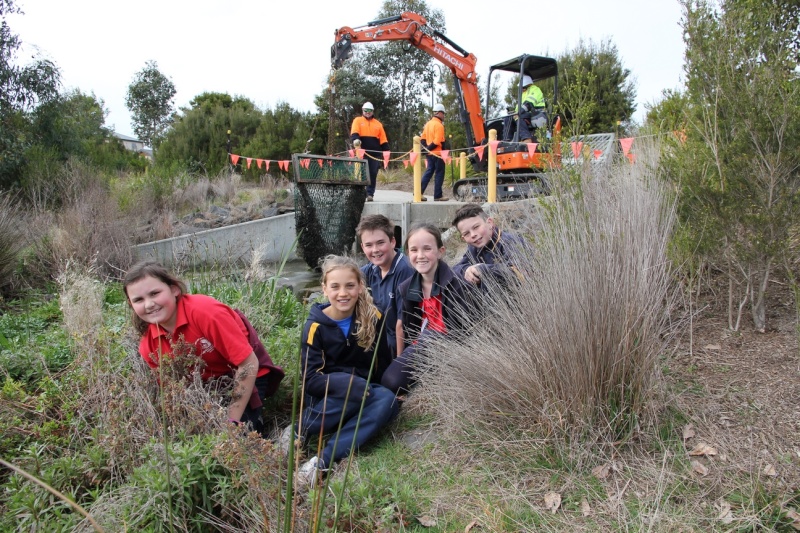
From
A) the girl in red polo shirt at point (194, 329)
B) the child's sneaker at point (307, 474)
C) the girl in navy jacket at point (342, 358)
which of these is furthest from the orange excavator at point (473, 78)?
the child's sneaker at point (307, 474)

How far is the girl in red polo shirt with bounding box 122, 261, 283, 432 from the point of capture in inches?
107

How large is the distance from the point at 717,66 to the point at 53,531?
4.07 m

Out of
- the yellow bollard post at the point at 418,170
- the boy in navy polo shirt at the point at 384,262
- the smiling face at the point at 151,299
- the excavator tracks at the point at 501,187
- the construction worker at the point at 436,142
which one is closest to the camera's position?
the smiling face at the point at 151,299

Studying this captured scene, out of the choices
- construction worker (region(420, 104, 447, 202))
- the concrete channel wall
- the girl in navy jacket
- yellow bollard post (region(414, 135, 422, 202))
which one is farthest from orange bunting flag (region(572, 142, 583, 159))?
construction worker (region(420, 104, 447, 202))

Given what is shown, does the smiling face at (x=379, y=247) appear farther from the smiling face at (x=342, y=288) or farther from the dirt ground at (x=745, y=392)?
the dirt ground at (x=745, y=392)

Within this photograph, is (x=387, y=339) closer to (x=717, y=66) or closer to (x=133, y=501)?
(x=133, y=501)

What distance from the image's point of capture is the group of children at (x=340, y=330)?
9.07ft

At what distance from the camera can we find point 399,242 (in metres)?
10.9

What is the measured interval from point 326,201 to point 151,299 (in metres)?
7.13

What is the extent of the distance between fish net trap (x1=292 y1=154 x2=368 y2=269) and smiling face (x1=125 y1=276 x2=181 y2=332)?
6.52 m

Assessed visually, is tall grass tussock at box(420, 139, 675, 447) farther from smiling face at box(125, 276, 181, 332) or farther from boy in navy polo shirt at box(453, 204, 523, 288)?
smiling face at box(125, 276, 181, 332)

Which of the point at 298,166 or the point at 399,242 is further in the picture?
the point at 399,242

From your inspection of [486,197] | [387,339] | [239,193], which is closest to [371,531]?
[387,339]

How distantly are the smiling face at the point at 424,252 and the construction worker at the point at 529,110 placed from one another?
6.53m
